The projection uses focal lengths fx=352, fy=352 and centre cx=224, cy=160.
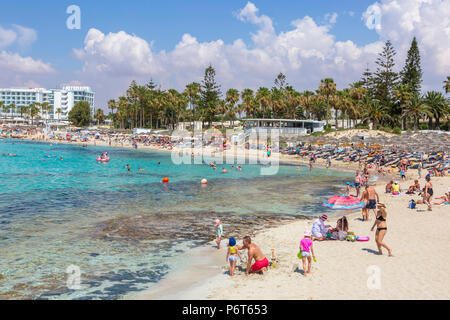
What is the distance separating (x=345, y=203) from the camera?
1903 centimetres

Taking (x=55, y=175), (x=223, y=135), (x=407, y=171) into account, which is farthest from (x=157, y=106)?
(x=407, y=171)

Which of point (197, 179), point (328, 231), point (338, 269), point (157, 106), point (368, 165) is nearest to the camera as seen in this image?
point (338, 269)

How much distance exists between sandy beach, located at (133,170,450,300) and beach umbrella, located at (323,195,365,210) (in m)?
4.31

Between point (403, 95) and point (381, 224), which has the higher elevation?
point (403, 95)

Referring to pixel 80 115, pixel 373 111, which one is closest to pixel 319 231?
pixel 373 111

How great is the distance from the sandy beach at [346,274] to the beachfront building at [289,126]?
2151 inches

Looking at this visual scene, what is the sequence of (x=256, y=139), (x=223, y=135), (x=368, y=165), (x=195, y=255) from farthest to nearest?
(x=223, y=135)
(x=256, y=139)
(x=368, y=165)
(x=195, y=255)

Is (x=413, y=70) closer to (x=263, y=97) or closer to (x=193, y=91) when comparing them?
(x=263, y=97)

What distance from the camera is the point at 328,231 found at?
13.2m

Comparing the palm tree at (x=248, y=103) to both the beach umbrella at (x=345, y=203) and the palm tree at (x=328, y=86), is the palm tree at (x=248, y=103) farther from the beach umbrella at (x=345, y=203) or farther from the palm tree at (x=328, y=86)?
the beach umbrella at (x=345, y=203)

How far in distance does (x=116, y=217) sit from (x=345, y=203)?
12126 mm
